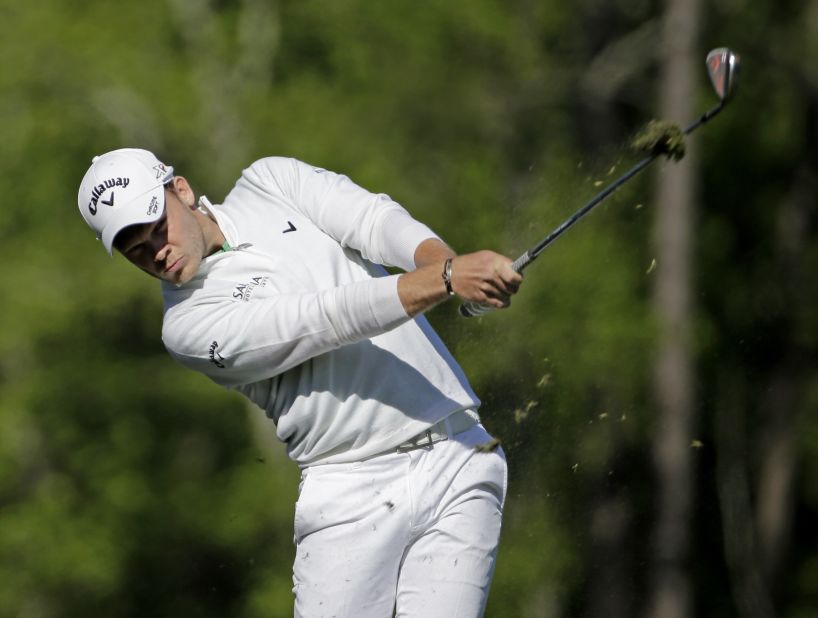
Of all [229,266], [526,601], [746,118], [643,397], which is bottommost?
[229,266]

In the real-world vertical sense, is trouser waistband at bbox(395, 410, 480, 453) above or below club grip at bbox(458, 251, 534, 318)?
below

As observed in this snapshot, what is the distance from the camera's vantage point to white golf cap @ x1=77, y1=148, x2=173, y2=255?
4508mm

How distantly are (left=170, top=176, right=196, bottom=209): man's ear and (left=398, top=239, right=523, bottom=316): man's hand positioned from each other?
81 centimetres

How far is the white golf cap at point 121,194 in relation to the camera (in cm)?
451

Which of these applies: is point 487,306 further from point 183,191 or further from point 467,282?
point 183,191

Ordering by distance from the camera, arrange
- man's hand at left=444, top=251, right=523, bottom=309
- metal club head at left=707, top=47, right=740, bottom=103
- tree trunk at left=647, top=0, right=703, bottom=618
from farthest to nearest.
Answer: tree trunk at left=647, top=0, right=703, bottom=618
metal club head at left=707, top=47, right=740, bottom=103
man's hand at left=444, top=251, right=523, bottom=309

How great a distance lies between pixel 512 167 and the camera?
17.9 metres

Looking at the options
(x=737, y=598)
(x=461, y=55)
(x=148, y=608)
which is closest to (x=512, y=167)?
(x=461, y=55)

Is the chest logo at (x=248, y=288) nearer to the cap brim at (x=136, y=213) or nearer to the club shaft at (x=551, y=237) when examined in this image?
the cap brim at (x=136, y=213)

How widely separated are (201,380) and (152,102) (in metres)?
3.62

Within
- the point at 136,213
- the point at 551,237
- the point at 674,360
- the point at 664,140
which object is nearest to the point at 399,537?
the point at 551,237

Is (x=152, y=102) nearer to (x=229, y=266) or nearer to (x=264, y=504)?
(x=264, y=504)

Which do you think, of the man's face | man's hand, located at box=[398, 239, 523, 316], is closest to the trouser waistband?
man's hand, located at box=[398, 239, 523, 316]

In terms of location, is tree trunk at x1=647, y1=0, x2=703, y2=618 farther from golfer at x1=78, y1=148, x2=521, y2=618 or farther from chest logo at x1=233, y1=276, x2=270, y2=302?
chest logo at x1=233, y1=276, x2=270, y2=302
